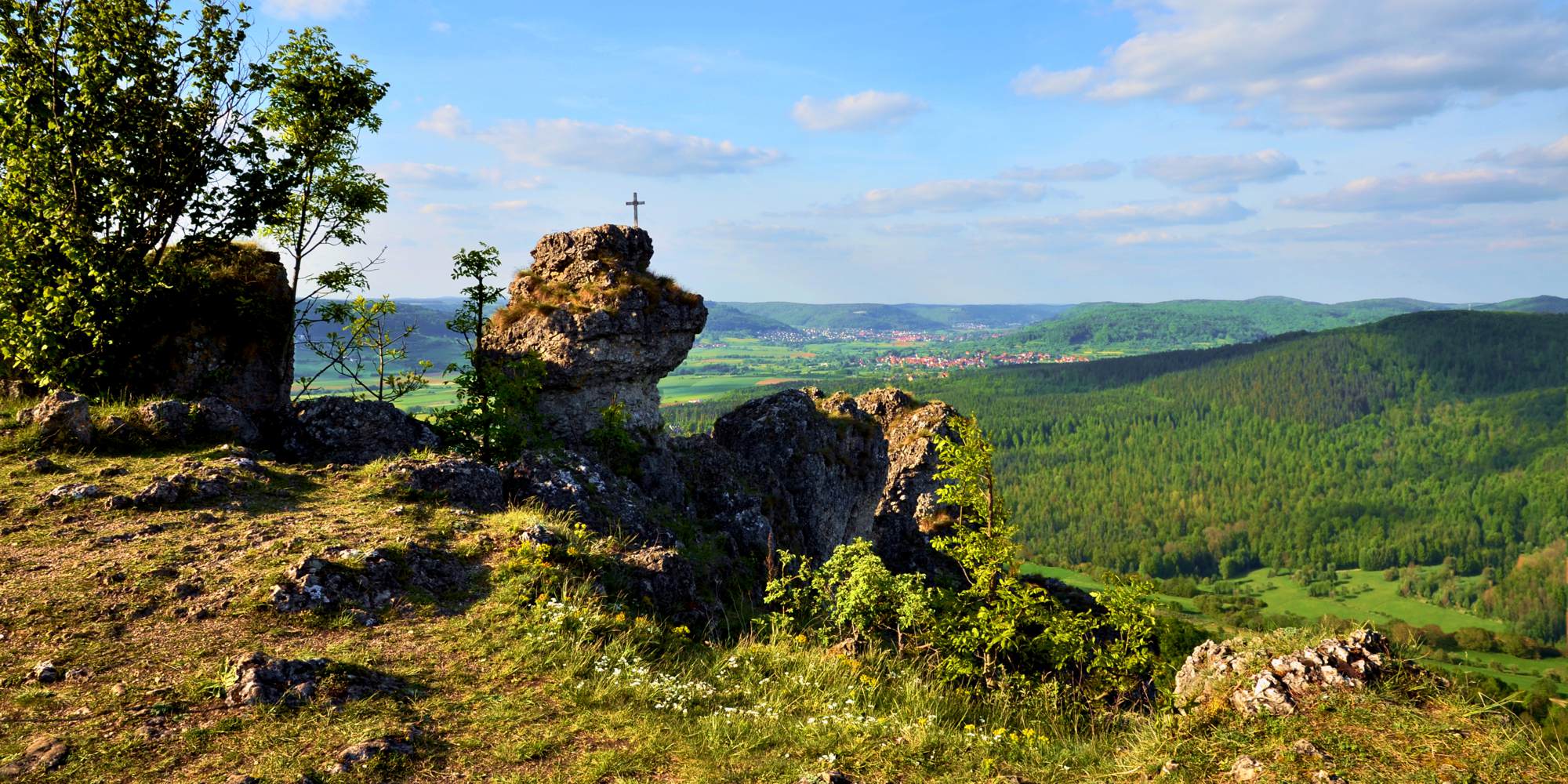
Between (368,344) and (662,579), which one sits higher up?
(368,344)

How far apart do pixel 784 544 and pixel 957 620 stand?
14.1 metres

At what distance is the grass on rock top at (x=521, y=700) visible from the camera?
7.68 m

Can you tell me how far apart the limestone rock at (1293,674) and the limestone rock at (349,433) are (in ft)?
59.6

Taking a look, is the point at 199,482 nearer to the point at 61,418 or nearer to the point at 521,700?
the point at 61,418

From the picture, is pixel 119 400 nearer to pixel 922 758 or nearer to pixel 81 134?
pixel 81 134

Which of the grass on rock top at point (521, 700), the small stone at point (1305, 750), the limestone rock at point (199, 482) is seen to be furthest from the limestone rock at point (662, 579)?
the small stone at point (1305, 750)

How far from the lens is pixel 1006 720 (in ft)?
35.1

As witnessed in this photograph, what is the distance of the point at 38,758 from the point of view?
6961 mm

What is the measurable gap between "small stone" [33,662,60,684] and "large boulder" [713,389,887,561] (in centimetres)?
2049

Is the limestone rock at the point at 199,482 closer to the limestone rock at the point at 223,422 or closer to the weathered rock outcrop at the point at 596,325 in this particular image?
the limestone rock at the point at 223,422

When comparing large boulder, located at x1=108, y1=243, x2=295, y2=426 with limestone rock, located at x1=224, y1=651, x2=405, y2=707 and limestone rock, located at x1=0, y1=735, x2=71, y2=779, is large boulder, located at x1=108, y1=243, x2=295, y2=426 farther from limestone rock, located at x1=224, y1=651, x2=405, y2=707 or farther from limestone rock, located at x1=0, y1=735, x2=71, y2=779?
limestone rock, located at x1=0, y1=735, x2=71, y2=779

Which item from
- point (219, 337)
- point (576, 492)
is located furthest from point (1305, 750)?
point (219, 337)

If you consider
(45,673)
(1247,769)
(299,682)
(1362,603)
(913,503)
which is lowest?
(1362,603)

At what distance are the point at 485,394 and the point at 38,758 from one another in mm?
15946
